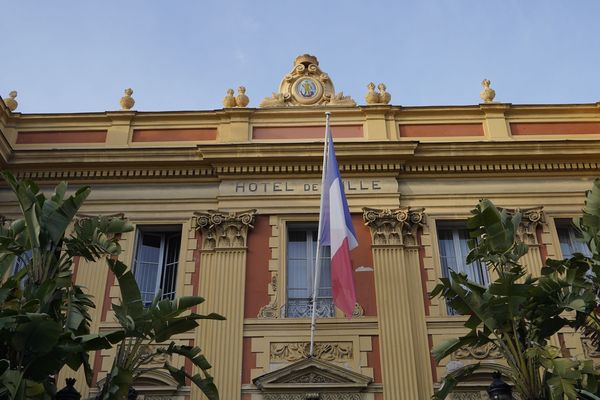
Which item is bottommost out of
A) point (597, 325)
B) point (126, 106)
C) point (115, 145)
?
point (597, 325)

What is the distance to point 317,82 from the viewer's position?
17406 mm

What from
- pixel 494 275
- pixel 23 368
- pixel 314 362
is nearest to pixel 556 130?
pixel 494 275

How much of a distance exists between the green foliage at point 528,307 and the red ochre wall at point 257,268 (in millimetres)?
4268

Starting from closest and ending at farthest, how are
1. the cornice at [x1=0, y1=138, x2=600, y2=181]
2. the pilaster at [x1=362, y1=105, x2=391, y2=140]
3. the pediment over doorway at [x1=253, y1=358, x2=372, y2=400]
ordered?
the pediment over doorway at [x1=253, y1=358, x2=372, y2=400] < the cornice at [x1=0, y1=138, x2=600, y2=181] < the pilaster at [x1=362, y1=105, x2=391, y2=140]

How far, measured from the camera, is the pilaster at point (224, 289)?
43.0 ft

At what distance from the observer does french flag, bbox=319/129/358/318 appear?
13.0 m

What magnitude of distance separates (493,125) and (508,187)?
1.81 metres

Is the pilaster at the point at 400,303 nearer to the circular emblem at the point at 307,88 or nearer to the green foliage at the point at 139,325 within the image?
the circular emblem at the point at 307,88

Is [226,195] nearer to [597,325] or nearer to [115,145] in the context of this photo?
[115,145]

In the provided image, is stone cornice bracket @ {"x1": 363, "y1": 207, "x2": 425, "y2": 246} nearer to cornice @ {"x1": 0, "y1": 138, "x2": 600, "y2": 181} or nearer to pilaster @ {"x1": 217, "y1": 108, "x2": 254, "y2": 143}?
cornice @ {"x1": 0, "y1": 138, "x2": 600, "y2": 181}

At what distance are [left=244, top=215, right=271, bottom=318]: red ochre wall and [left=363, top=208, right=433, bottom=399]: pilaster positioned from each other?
88.8 inches

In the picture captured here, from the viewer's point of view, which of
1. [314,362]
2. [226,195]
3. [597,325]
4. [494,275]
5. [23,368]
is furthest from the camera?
[226,195]

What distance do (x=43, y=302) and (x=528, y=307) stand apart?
23.7ft

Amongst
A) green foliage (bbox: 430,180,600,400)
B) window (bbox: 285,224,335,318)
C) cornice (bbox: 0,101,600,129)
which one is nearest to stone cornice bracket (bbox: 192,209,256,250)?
window (bbox: 285,224,335,318)
